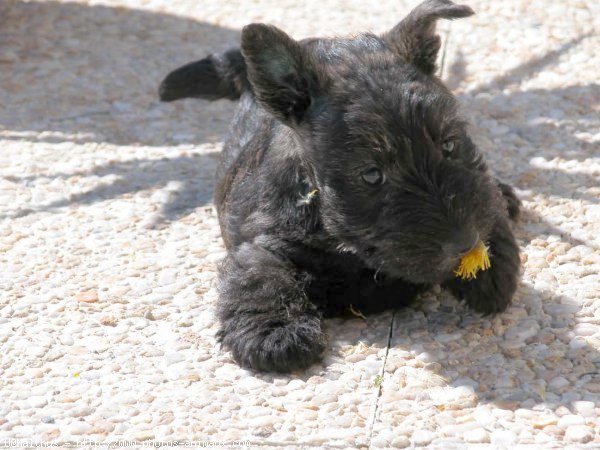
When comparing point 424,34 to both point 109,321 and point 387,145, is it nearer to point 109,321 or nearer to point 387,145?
point 387,145

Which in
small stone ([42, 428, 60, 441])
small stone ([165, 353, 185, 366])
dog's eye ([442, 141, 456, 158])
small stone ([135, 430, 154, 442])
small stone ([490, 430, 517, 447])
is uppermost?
dog's eye ([442, 141, 456, 158])

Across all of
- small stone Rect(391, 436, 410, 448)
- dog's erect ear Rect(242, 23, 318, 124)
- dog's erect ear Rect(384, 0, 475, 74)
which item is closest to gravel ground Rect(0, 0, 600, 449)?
small stone Rect(391, 436, 410, 448)

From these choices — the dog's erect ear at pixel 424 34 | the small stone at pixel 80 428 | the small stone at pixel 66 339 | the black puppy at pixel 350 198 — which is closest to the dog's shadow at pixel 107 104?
the small stone at pixel 66 339

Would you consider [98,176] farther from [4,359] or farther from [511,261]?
[511,261]

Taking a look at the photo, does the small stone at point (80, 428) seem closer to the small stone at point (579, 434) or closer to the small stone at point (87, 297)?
the small stone at point (87, 297)

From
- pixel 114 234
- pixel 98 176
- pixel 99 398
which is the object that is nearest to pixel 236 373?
pixel 99 398

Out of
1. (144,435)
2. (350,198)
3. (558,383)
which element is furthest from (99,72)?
(558,383)

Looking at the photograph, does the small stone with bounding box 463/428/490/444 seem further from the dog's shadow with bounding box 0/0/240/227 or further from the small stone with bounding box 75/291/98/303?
the dog's shadow with bounding box 0/0/240/227
